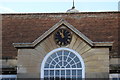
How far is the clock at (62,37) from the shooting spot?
19.3m

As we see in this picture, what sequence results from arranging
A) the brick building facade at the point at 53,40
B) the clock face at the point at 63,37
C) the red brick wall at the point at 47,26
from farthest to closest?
1. the red brick wall at the point at 47,26
2. the clock face at the point at 63,37
3. the brick building facade at the point at 53,40

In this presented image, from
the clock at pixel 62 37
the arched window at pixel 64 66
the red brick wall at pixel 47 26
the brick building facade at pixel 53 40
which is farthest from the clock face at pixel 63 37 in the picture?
the red brick wall at pixel 47 26

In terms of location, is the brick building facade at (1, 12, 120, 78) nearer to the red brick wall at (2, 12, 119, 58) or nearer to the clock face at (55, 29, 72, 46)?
the red brick wall at (2, 12, 119, 58)

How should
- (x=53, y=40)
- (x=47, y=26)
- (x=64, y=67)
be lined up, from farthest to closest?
1. (x=47, y=26)
2. (x=53, y=40)
3. (x=64, y=67)

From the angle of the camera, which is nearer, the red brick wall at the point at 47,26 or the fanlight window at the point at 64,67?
the fanlight window at the point at 64,67

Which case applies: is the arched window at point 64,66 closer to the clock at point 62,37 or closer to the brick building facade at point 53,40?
the brick building facade at point 53,40

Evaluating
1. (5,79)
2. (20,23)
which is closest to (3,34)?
(20,23)

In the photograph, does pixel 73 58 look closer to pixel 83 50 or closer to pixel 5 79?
pixel 83 50

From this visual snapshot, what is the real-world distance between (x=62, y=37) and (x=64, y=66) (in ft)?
6.41

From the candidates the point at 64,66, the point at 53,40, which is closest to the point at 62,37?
the point at 53,40

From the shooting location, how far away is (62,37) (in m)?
19.3

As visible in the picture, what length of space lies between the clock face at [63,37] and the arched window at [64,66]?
18.5 inches

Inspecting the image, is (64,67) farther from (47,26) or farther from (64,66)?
(47,26)

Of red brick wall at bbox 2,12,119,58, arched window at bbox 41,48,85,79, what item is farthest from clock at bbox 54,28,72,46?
red brick wall at bbox 2,12,119,58
